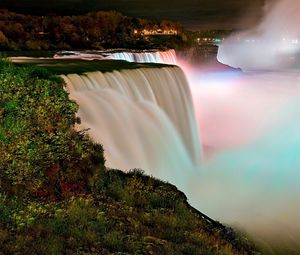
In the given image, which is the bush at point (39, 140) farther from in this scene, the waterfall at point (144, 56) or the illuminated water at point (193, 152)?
the waterfall at point (144, 56)

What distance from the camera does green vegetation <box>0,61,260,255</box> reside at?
5.99m

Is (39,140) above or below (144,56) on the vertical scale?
below

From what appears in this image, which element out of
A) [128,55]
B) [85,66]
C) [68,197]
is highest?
[128,55]

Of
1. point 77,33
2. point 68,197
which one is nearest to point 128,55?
point 68,197

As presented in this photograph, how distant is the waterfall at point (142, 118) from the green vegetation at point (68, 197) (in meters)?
2.05

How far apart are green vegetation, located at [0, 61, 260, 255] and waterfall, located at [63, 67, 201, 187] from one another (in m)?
2.05

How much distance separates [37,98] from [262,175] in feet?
35.0

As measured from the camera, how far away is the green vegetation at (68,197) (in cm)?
599

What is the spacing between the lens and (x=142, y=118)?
41.3ft

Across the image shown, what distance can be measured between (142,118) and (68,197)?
5.80 metres

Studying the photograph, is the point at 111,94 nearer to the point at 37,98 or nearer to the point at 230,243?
the point at 37,98

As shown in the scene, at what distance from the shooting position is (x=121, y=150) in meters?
11.0

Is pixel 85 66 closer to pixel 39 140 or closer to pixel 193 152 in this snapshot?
pixel 193 152

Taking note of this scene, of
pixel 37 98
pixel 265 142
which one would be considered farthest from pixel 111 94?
pixel 265 142
